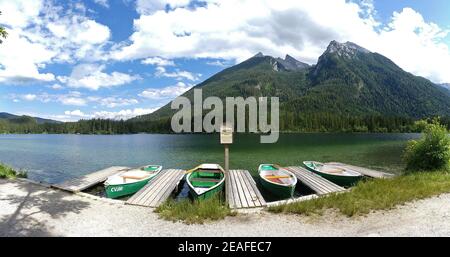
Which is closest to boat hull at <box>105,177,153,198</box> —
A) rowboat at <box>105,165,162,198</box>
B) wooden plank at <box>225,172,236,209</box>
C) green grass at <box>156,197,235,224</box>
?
rowboat at <box>105,165,162,198</box>

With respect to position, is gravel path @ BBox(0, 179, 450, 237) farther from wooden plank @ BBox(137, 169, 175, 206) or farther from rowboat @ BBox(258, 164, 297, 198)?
rowboat @ BBox(258, 164, 297, 198)

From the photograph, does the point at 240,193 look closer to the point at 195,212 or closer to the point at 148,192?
the point at 148,192

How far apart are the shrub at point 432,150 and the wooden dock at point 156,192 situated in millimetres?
16758

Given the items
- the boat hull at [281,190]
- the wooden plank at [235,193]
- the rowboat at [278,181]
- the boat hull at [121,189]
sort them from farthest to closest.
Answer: the rowboat at [278,181] < the boat hull at [281,190] < the boat hull at [121,189] < the wooden plank at [235,193]

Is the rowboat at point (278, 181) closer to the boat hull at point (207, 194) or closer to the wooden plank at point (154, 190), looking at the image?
the boat hull at point (207, 194)

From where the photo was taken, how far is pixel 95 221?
10.9m

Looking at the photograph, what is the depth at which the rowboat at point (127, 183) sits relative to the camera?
63.3 ft

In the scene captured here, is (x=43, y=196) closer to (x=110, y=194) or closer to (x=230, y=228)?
(x=110, y=194)

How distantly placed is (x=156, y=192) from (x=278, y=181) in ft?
29.9

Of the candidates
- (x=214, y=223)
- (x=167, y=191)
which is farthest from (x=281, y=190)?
(x=214, y=223)

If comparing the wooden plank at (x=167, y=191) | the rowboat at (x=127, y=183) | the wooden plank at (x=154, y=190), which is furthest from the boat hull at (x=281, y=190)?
the rowboat at (x=127, y=183)

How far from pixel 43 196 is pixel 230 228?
10.4 m

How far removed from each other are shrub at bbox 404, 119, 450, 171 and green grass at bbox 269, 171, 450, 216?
3.78 m
